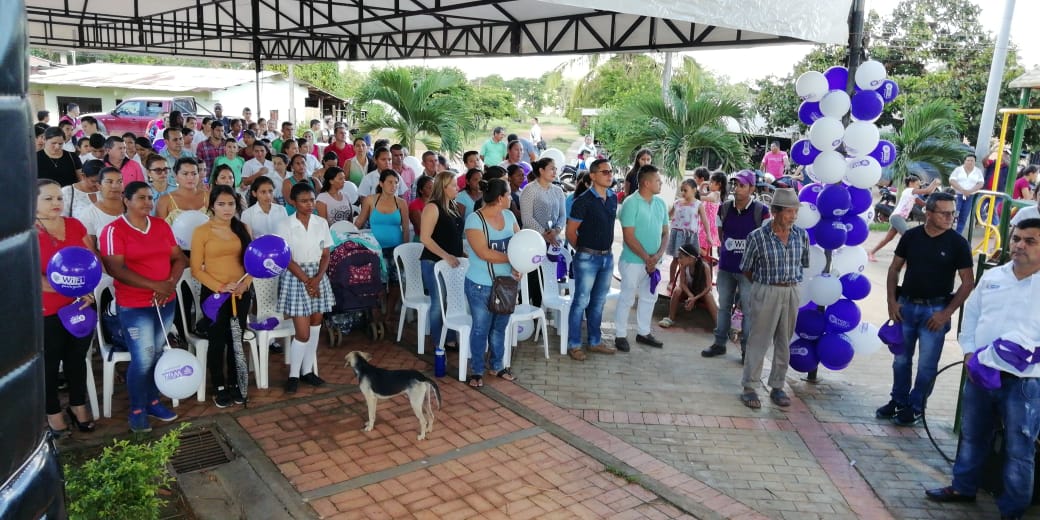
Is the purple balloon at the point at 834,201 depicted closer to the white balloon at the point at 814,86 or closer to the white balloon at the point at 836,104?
the white balloon at the point at 836,104

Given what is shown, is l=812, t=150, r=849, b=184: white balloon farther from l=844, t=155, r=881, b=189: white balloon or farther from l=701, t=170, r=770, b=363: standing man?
l=701, t=170, r=770, b=363: standing man

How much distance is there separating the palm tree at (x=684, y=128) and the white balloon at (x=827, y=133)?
524cm

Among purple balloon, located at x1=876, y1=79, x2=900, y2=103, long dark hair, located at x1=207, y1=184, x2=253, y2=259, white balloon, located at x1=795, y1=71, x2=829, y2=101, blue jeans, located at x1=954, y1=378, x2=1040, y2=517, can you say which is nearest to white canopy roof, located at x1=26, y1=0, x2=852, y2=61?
white balloon, located at x1=795, y1=71, x2=829, y2=101

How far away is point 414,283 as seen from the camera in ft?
19.7

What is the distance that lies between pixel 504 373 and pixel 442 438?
1.16 meters

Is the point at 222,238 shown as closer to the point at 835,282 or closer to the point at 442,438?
the point at 442,438

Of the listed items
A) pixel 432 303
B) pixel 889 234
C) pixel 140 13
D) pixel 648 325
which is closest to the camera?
pixel 432 303

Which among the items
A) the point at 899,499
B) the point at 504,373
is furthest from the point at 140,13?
the point at 899,499

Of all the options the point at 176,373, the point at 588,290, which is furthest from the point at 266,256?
the point at 588,290

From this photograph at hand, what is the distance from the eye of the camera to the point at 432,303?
5773 millimetres

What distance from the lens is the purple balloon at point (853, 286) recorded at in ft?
17.5

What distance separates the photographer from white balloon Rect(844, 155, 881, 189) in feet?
17.2

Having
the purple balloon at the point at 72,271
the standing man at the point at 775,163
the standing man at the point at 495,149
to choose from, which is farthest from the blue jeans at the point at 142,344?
the standing man at the point at 775,163

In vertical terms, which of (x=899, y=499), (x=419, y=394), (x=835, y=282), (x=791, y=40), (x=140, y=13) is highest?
(x=140, y=13)
